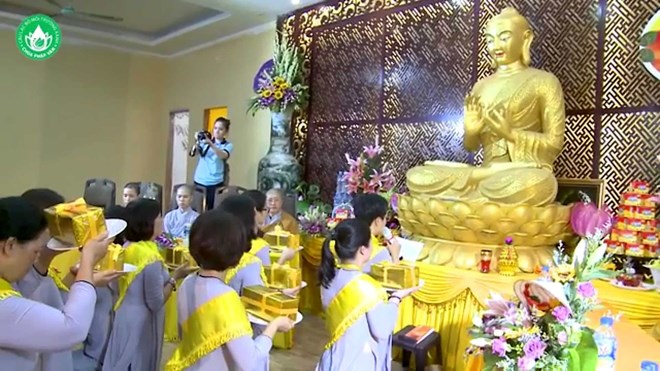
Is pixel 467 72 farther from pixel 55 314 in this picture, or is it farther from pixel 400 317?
pixel 55 314

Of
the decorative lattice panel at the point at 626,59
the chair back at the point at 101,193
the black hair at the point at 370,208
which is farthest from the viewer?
the chair back at the point at 101,193

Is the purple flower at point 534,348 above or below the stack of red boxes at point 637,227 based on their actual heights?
below

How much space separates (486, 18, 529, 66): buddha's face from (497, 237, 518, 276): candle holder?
135cm

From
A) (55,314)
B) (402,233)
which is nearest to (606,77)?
(402,233)

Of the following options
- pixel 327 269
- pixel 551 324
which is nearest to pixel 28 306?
pixel 327 269

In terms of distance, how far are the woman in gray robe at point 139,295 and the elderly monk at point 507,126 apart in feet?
6.44

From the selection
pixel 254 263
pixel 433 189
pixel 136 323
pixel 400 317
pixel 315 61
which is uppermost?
pixel 315 61

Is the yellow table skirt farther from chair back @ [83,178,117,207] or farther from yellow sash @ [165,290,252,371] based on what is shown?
chair back @ [83,178,117,207]

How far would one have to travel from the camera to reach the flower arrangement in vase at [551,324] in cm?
138

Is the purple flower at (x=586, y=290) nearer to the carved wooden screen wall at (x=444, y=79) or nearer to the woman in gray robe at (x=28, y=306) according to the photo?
the woman in gray robe at (x=28, y=306)

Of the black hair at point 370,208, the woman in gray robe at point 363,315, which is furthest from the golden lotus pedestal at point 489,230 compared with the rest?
the woman in gray robe at point 363,315

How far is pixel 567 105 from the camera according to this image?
4.11 metres

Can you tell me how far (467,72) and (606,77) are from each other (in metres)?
1.14

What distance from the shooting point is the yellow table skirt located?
113 inches
